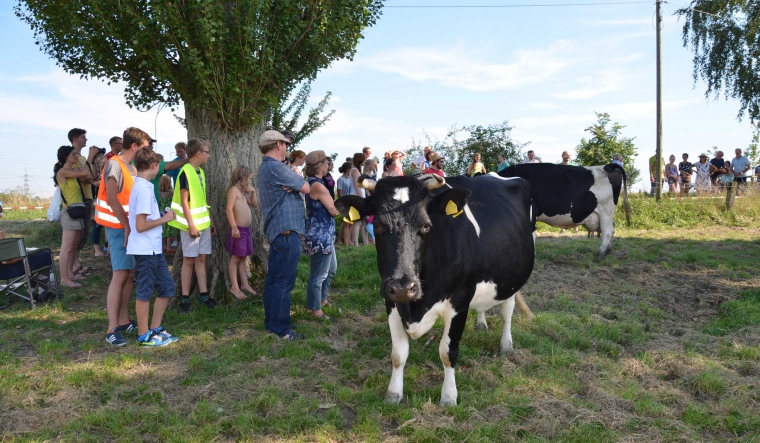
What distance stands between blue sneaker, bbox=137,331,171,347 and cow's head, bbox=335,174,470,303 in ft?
8.57

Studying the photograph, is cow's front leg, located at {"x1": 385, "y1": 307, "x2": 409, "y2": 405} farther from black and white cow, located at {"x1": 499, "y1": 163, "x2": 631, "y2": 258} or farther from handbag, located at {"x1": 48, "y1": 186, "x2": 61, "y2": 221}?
handbag, located at {"x1": 48, "y1": 186, "x2": 61, "y2": 221}

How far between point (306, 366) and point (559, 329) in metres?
2.85

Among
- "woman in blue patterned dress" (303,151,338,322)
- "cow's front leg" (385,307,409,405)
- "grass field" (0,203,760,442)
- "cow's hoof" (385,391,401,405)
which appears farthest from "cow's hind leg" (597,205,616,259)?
"cow's hoof" (385,391,401,405)

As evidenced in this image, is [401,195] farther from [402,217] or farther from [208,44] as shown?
[208,44]

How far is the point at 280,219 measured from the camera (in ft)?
18.3

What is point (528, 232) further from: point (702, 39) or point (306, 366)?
point (702, 39)

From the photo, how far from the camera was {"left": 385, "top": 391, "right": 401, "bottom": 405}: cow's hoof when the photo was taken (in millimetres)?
4262

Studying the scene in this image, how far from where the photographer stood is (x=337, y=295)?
7566 mm

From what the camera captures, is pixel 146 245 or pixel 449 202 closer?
pixel 449 202

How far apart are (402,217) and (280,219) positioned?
2012 millimetres

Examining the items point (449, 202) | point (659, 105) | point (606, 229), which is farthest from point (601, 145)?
point (449, 202)

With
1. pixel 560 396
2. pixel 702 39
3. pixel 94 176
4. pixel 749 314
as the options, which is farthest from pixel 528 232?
pixel 702 39

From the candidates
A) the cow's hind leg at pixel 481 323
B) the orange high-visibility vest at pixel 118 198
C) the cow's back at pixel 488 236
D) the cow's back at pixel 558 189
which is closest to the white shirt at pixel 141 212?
the orange high-visibility vest at pixel 118 198

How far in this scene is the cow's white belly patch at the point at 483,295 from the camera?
188 inches
